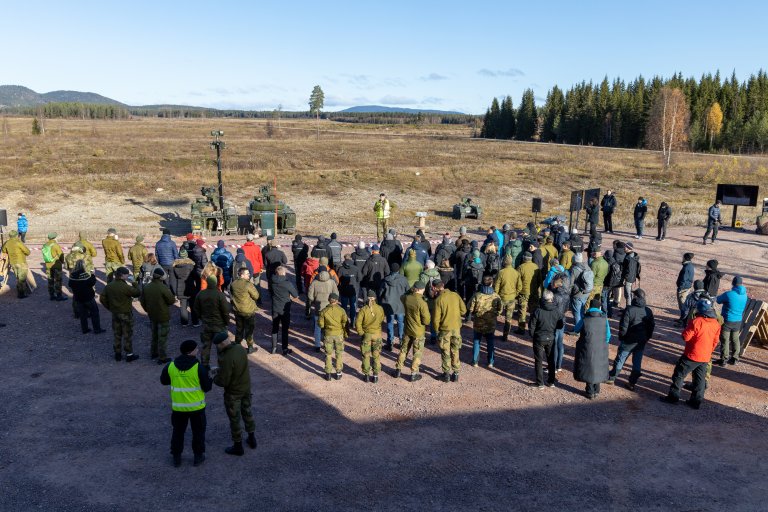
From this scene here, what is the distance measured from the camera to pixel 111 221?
1067 inches

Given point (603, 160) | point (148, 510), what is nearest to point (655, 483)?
point (148, 510)

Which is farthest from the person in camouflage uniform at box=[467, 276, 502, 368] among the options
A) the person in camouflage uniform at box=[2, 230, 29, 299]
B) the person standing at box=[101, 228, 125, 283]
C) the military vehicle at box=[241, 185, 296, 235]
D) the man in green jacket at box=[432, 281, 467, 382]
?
the military vehicle at box=[241, 185, 296, 235]

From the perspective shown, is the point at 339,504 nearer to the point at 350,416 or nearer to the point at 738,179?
the point at 350,416

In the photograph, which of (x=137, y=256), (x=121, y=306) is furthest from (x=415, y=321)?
(x=137, y=256)

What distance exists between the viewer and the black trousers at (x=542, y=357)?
9.09 m

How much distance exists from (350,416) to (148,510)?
9.73 ft

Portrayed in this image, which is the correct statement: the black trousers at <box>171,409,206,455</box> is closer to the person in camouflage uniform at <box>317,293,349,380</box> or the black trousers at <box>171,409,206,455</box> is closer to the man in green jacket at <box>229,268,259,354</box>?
the person in camouflage uniform at <box>317,293,349,380</box>

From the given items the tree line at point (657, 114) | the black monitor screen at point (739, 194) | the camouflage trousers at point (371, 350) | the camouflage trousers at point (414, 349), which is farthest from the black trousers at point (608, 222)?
the tree line at point (657, 114)

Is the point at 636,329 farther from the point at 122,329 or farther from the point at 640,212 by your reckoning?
the point at 640,212

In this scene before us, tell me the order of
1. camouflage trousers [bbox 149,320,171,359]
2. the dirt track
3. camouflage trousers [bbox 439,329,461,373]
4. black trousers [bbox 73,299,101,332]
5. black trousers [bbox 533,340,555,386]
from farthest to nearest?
1. black trousers [bbox 73,299,101,332]
2. camouflage trousers [bbox 149,320,171,359]
3. camouflage trousers [bbox 439,329,461,373]
4. black trousers [bbox 533,340,555,386]
5. the dirt track

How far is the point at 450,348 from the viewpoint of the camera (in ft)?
31.1

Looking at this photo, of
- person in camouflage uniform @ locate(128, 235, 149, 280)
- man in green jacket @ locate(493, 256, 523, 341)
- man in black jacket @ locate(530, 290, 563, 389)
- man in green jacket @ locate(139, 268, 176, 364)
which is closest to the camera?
man in black jacket @ locate(530, 290, 563, 389)

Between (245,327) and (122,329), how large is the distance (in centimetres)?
208

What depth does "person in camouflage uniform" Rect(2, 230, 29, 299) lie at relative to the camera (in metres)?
13.2
